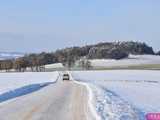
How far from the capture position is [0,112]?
20.5m

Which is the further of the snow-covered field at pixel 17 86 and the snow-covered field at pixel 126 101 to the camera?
the snow-covered field at pixel 17 86

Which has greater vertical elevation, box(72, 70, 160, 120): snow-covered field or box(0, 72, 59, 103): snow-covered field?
box(0, 72, 59, 103): snow-covered field

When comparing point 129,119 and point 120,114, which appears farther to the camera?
point 120,114

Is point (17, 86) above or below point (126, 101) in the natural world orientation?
above

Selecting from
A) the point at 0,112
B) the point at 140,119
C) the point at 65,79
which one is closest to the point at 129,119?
the point at 140,119

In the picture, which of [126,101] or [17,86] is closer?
[126,101]

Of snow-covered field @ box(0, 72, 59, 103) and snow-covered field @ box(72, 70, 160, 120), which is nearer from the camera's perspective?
snow-covered field @ box(72, 70, 160, 120)

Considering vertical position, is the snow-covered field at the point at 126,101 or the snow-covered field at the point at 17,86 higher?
the snow-covered field at the point at 17,86

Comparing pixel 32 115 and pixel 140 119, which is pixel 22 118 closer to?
pixel 32 115

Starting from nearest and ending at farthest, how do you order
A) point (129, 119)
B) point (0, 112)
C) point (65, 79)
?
point (129, 119), point (0, 112), point (65, 79)

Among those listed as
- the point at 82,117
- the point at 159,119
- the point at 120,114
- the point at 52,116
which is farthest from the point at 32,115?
the point at 159,119

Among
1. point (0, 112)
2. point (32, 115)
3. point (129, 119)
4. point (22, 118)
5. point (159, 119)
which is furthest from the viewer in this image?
point (0, 112)

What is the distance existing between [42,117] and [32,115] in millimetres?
853

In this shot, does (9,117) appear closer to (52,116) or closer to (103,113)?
(52,116)
